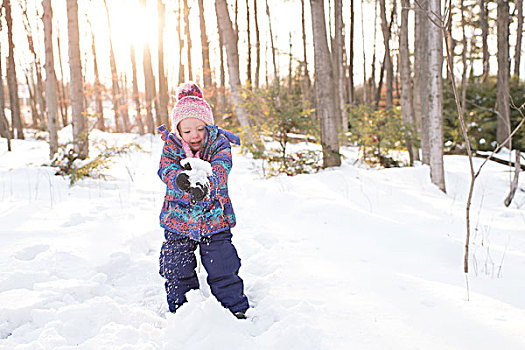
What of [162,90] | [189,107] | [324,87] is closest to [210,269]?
[189,107]

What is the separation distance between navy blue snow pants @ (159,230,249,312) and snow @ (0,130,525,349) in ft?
0.45

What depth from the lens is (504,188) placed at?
5.82 metres

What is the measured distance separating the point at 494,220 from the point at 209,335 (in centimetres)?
364

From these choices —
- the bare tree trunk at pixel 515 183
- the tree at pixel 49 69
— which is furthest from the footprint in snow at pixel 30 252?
the tree at pixel 49 69

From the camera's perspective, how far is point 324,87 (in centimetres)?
633

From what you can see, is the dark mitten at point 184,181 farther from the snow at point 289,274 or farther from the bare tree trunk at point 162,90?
the bare tree trunk at point 162,90

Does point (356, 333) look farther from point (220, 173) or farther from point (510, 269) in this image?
point (510, 269)

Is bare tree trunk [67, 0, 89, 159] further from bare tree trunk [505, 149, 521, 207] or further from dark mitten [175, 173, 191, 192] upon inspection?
bare tree trunk [505, 149, 521, 207]

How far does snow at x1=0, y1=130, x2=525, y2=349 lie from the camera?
1.79 meters

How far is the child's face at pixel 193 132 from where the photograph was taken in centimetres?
234

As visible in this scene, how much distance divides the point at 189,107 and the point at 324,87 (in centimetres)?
445

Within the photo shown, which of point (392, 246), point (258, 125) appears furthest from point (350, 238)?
point (258, 125)

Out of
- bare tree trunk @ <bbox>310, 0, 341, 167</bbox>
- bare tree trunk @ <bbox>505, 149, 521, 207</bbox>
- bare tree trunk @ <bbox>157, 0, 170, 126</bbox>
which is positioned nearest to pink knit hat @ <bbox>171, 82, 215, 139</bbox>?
bare tree trunk @ <bbox>505, 149, 521, 207</bbox>

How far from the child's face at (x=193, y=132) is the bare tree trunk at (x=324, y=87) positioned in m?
4.35
